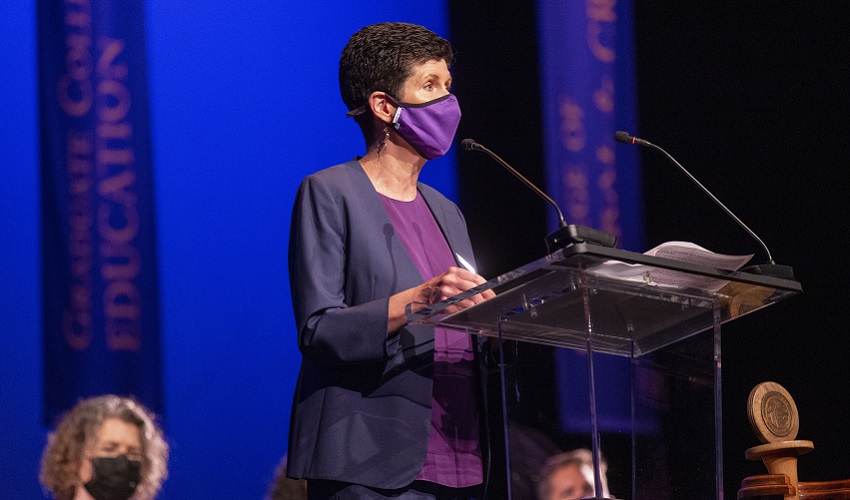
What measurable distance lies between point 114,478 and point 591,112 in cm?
212

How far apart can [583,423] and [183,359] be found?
1694 mm

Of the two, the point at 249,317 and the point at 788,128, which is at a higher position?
the point at 788,128

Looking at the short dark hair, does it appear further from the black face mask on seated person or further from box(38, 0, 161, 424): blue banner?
the black face mask on seated person

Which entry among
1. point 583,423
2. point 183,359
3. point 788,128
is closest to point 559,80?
point 788,128

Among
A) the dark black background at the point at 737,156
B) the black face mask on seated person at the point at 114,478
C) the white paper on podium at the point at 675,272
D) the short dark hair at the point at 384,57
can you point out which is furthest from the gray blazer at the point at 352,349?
the dark black background at the point at 737,156

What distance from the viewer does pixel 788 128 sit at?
3.50 m

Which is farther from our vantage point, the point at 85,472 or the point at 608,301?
the point at 85,472

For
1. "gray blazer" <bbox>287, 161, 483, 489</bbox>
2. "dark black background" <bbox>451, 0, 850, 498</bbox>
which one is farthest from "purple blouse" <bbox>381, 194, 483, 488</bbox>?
"dark black background" <bbox>451, 0, 850, 498</bbox>

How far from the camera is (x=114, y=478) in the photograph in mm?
2859

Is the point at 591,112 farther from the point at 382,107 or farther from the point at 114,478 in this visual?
the point at 114,478

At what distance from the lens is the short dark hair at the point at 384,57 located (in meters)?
2.25

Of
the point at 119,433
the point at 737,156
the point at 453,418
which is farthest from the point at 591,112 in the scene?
the point at 453,418

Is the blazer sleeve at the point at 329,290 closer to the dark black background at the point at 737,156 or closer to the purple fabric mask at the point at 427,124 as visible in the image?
the purple fabric mask at the point at 427,124

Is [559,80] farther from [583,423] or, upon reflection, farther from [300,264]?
Answer: [583,423]
